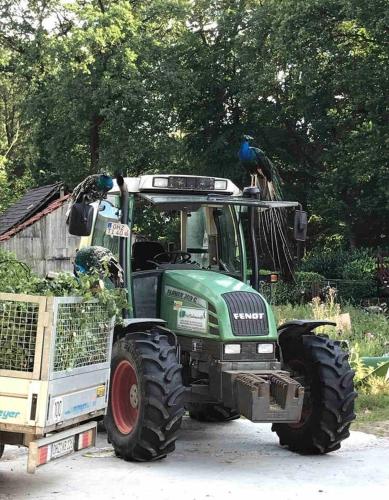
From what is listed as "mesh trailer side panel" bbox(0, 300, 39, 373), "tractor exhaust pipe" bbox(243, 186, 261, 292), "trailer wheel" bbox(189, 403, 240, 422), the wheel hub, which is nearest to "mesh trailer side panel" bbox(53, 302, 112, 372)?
"mesh trailer side panel" bbox(0, 300, 39, 373)

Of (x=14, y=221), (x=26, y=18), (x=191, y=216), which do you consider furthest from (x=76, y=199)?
(x=26, y=18)

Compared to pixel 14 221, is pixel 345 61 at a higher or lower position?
higher

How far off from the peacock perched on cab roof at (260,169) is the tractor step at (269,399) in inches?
105

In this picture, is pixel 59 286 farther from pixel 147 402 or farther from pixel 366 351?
pixel 366 351

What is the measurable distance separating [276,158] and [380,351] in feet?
64.9

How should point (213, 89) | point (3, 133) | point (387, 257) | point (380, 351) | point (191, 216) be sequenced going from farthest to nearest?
1. point (3, 133)
2. point (213, 89)
3. point (387, 257)
4. point (380, 351)
5. point (191, 216)

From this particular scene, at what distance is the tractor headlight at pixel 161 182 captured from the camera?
7652 mm

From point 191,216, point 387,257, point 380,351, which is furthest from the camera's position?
point 387,257

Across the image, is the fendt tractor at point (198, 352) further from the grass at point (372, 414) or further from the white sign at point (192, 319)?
the grass at point (372, 414)

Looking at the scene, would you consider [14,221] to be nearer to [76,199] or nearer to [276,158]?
[276,158]

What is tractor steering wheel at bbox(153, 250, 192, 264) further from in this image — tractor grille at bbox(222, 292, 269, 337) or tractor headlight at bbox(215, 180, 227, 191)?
tractor grille at bbox(222, 292, 269, 337)

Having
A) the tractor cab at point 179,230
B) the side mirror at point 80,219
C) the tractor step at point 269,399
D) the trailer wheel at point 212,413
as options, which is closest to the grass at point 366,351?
the trailer wheel at point 212,413

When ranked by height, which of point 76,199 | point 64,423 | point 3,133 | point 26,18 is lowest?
point 64,423

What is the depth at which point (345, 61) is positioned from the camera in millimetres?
26531
